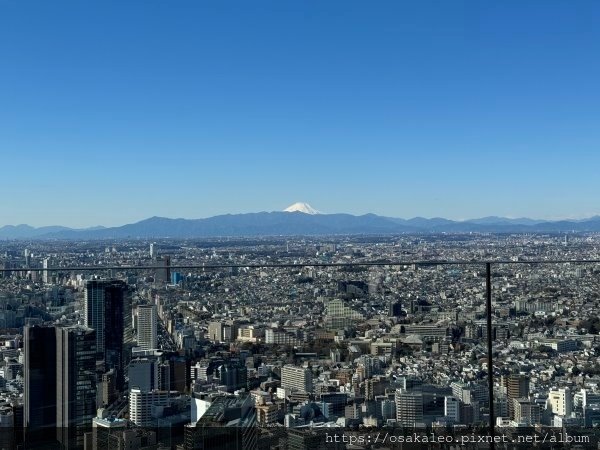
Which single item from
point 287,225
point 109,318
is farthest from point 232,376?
point 287,225

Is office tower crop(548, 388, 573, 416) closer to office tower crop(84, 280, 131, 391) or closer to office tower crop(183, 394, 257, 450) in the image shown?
office tower crop(183, 394, 257, 450)

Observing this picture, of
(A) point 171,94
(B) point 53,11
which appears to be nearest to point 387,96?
(A) point 171,94

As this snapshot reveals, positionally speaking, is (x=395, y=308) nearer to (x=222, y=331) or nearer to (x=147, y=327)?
(x=222, y=331)

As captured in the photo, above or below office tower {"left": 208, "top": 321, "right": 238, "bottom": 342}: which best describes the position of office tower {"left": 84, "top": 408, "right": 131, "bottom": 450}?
below

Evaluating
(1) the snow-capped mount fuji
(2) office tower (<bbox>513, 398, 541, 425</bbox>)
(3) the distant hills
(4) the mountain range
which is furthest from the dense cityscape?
(1) the snow-capped mount fuji

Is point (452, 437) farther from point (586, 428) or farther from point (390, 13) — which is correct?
point (390, 13)
